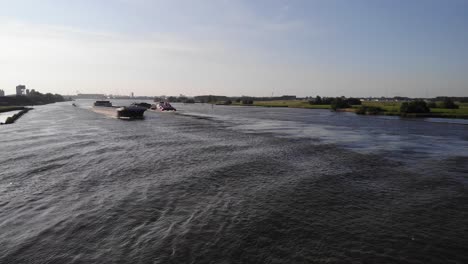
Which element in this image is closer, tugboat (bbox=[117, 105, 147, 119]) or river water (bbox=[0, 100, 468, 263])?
river water (bbox=[0, 100, 468, 263])

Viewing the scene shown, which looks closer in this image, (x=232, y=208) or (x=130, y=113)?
(x=232, y=208)

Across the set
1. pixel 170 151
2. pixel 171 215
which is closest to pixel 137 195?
pixel 171 215

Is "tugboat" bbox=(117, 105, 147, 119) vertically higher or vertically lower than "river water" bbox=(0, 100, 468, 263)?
higher

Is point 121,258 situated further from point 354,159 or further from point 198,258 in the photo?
point 354,159

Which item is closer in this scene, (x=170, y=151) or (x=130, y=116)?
(x=170, y=151)

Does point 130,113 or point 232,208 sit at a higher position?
point 130,113

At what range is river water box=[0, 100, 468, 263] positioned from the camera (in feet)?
40.3

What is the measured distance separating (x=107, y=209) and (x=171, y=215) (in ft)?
10.7

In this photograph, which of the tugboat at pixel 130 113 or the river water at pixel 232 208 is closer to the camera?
the river water at pixel 232 208

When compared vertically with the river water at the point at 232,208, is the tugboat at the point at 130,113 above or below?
above

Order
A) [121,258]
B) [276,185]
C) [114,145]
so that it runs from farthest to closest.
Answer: [114,145] < [276,185] < [121,258]

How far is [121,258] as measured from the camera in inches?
460

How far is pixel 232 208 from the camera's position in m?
16.8

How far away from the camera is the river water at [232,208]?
12289 mm
